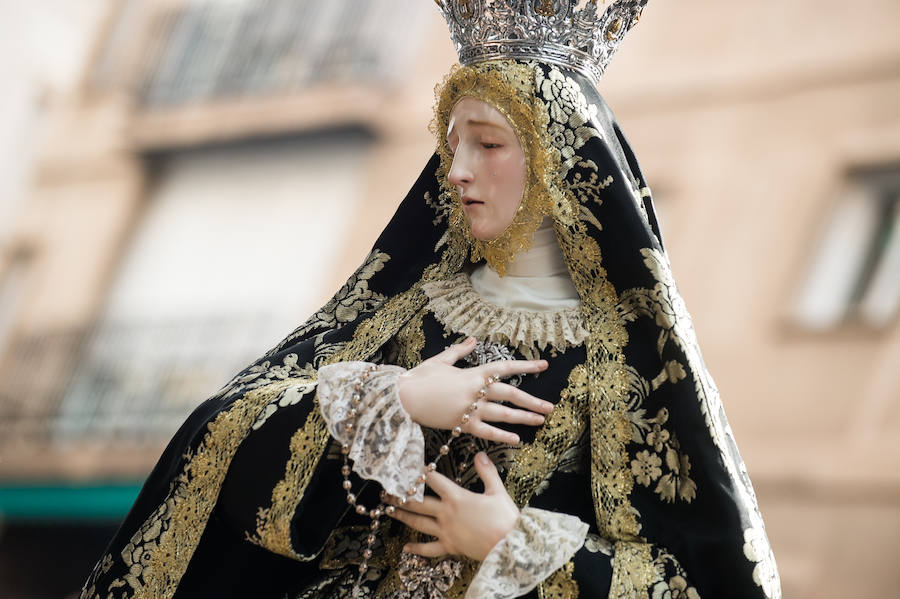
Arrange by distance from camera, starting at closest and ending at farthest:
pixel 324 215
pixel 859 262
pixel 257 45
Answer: pixel 859 262, pixel 324 215, pixel 257 45

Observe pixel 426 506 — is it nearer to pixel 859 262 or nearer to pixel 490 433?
pixel 490 433

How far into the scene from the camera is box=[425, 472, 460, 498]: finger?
1720 mm

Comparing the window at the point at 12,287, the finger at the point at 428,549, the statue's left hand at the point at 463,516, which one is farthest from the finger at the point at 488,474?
the window at the point at 12,287

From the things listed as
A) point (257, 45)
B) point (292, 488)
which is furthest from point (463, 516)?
point (257, 45)

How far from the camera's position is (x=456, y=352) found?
180 centimetres

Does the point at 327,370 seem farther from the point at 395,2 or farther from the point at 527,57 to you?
the point at 395,2

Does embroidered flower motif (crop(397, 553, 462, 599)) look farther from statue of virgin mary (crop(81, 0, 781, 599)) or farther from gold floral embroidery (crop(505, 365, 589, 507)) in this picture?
gold floral embroidery (crop(505, 365, 589, 507))

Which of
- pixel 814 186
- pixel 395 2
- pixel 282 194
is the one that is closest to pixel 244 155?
pixel 282 194

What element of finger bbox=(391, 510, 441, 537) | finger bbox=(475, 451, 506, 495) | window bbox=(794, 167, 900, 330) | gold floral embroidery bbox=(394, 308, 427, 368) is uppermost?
window bbox=(794, 167, 900, 330)

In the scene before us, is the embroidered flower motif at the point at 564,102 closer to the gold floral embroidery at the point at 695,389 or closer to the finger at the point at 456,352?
the gold floral embroidery at the point at 695,389

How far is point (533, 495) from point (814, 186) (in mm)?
3818

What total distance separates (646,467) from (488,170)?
0.53 metres

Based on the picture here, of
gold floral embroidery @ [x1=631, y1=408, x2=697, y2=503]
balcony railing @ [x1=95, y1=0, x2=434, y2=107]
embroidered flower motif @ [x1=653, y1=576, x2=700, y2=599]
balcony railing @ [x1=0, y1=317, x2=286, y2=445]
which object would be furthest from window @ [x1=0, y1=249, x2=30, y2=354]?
embroidered flower motif @ [x1=653, y1=576, x2=700, y2=599]

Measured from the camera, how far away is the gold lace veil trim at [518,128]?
1.83 metres
